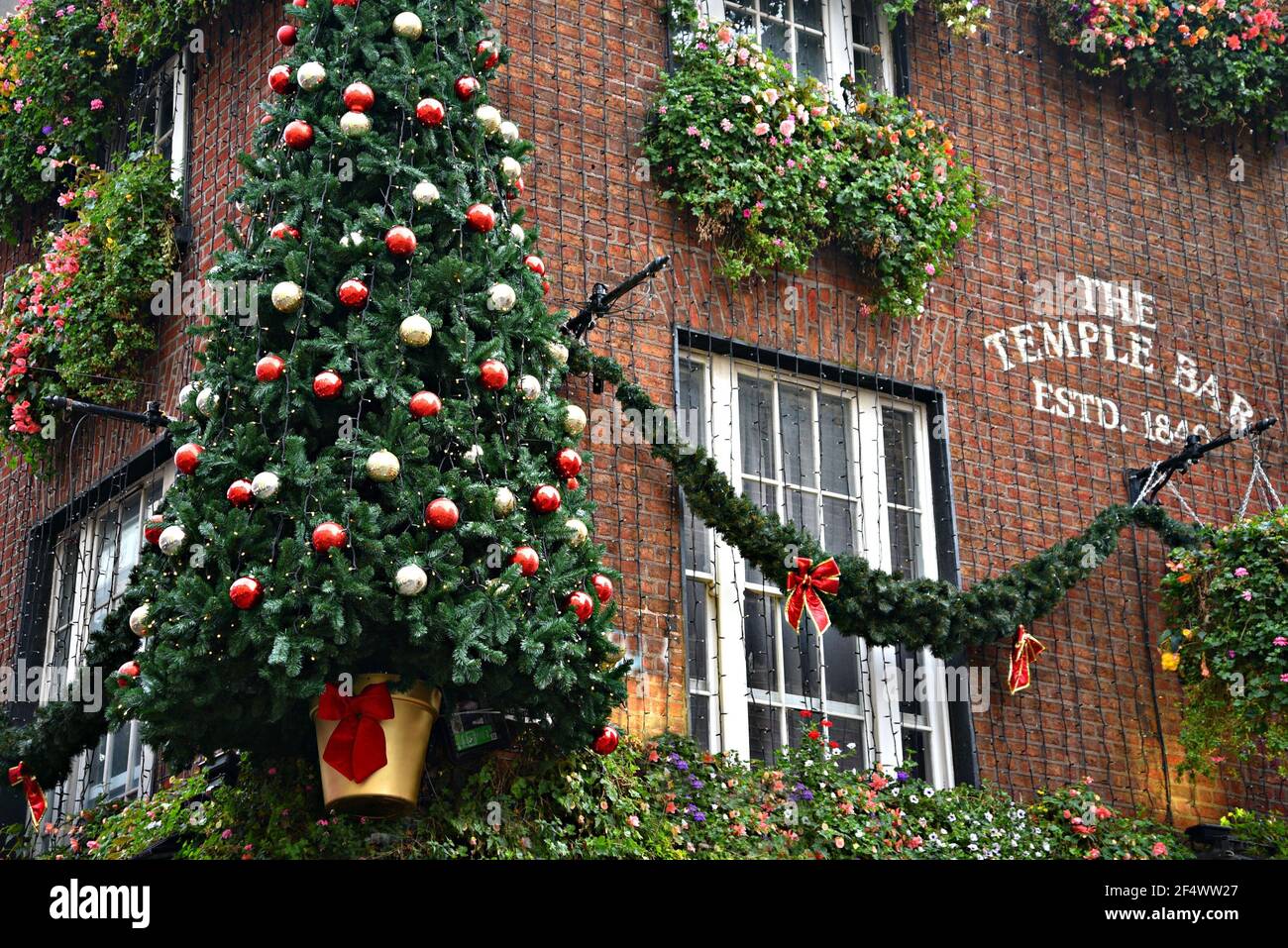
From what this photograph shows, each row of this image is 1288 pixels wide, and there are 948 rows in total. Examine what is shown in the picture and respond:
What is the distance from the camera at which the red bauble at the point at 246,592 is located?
24.0 feet

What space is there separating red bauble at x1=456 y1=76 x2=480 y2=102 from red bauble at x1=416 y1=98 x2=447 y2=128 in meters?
0.26

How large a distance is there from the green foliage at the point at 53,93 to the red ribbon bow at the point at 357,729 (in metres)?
5.22

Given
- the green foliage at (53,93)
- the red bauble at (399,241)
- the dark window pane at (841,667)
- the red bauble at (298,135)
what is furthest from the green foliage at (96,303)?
the dark window pane at (841,667)

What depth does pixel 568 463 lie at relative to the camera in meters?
8.24

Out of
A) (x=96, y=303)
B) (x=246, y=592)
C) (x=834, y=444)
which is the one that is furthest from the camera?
(x=834, y=444)

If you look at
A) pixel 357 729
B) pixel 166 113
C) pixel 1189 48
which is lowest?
pixel 357 729

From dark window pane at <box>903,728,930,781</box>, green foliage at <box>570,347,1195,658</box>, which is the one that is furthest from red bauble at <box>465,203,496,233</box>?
dark window pane at <box>903,728,930,781</box>

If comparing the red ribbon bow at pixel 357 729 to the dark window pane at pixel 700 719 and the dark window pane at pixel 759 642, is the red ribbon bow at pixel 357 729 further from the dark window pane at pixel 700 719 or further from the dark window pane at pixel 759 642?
the dark window pane at pixel 759 642

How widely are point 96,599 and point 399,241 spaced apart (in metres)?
3.66

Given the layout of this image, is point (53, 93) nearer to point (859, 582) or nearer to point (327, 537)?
point (327, 537)

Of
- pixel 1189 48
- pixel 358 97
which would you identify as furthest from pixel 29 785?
pixel 1189 48

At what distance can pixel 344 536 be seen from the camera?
744 cm
